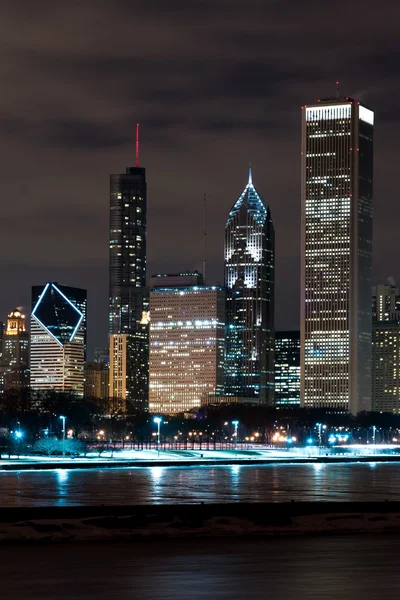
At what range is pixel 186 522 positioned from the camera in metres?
44.2

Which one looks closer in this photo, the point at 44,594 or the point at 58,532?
the point at 44,594

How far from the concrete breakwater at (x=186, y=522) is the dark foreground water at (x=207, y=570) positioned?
1.90 metres

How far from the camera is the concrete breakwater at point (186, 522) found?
41.8 m

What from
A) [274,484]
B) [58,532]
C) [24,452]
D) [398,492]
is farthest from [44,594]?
[24,452]

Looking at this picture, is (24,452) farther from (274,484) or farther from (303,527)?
(303,527)

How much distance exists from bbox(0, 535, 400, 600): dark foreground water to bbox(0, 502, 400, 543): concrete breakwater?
1.90 m

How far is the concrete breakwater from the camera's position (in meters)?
41.8

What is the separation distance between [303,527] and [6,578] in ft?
52.0

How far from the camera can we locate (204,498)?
70500mm

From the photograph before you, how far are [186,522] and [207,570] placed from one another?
10.9 meters

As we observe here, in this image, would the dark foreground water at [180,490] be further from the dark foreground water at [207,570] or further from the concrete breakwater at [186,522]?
the dark foreground water at [207,570]

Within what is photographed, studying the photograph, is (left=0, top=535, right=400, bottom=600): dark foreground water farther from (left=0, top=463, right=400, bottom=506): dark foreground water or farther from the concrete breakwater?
(left=0, top=463, right=400, bottom=506): dark foreground water

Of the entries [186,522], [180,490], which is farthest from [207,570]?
[180,490]

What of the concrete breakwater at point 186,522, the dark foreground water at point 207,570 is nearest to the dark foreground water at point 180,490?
the concrete breakwater at point 186,522
